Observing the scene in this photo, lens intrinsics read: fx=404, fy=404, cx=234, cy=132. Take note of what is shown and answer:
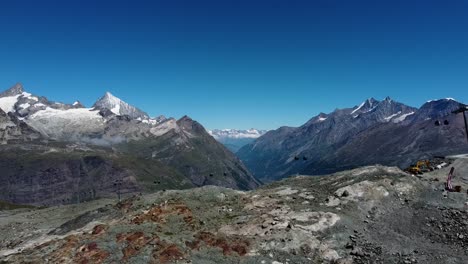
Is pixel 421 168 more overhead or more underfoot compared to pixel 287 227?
more overhead

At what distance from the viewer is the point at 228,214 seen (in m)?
48.2

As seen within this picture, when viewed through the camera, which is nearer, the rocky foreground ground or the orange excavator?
the rocky foreground ground

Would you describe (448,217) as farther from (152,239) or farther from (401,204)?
(152,239)

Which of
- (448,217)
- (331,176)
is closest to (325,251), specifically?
(448,217)

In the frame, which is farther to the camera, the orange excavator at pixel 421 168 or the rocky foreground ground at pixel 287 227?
the orange excavator at pixel 421 168

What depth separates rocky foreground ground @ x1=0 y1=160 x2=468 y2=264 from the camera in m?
37.9

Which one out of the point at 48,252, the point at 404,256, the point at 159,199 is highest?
the point at 159,199

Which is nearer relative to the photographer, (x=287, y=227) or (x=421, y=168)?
(x=287, y=227)

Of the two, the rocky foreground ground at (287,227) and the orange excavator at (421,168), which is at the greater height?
the orange excavator at (421,168)

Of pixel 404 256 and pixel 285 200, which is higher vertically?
pixel 285 200

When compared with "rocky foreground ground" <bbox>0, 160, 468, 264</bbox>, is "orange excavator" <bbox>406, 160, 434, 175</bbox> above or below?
above

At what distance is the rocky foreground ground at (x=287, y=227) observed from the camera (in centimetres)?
3791

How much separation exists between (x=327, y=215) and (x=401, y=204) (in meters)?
9.97

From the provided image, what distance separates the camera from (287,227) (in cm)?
4197
